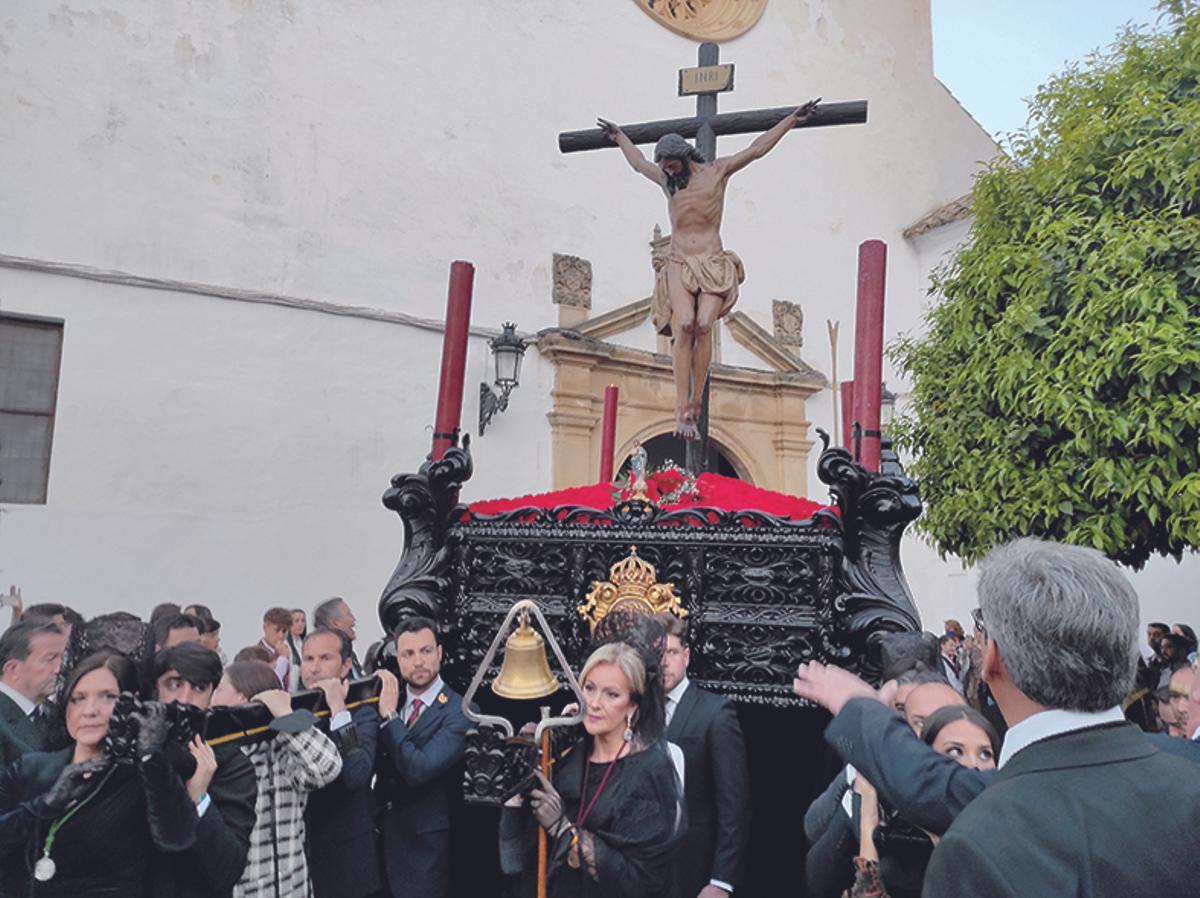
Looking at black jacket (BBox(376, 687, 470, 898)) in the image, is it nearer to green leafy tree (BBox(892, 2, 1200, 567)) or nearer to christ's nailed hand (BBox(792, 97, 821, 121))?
christ's nailed hand (BBox(792, 97, 821, 121))

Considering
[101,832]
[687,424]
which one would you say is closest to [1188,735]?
[687,424]

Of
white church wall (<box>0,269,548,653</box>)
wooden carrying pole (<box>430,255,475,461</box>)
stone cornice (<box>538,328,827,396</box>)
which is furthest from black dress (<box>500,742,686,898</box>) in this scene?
stone cornice (<box>538,328,827,396</box>)

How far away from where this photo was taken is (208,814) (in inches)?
83.4

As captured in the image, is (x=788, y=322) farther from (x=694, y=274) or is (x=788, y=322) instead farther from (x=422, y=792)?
(x=422, y=792)

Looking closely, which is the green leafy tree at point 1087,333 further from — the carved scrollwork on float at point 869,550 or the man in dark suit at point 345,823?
the man in dark suit at point 345,823

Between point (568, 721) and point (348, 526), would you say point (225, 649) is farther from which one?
point (568, 721)

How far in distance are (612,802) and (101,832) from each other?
1126 millimetres

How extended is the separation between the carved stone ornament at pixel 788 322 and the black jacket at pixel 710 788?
26.6 feet

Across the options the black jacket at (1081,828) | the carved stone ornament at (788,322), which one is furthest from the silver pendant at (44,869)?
the carved stone ornament at (788,322)

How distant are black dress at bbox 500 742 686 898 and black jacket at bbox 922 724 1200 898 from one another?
1.06 m

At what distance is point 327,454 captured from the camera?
25.3 feet

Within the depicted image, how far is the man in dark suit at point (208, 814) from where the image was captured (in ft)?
6.94

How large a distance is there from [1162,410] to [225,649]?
6625mm

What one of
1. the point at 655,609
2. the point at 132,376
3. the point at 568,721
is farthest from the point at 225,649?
the point at 568,721
